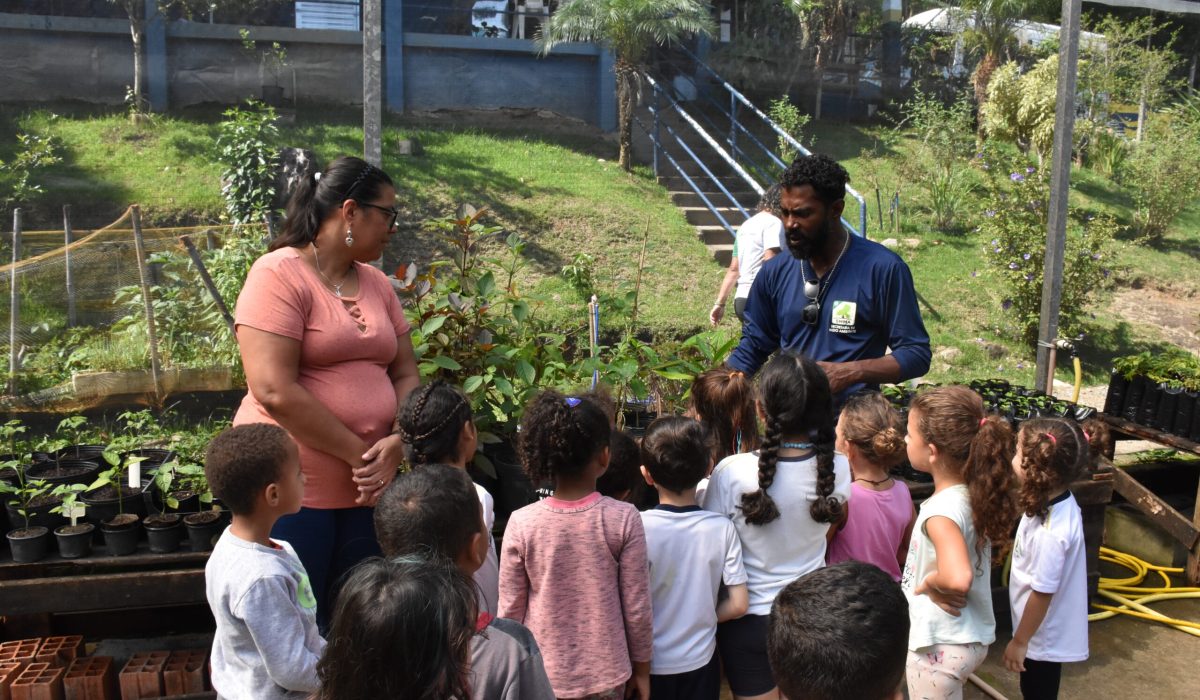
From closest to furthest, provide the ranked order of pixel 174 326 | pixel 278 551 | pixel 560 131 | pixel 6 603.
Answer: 1. pixel 278 551
2. pixel 6 603
3. pixel 174 326
4. pixel 560 131

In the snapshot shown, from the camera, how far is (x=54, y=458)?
14.2ft

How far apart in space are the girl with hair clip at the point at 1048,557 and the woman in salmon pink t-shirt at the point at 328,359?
1.89m

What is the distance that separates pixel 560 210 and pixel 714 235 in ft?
6.52

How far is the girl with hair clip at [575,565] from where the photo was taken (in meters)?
2.48

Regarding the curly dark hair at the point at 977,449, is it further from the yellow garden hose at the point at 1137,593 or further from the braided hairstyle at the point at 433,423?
the yellow garden hose at the point at 1137,593

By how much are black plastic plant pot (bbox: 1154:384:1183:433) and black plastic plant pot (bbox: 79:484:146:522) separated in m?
5.09

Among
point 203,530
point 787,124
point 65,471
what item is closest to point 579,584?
point 203,530

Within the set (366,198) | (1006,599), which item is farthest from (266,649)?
(1006,599)

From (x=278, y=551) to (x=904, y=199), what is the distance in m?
12.8

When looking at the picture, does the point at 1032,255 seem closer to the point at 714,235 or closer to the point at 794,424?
the point at 714,235

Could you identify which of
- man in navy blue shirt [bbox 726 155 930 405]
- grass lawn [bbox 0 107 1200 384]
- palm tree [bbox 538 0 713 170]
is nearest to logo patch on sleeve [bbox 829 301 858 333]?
man in navy blue shirt [bbox 726 155 930 405]

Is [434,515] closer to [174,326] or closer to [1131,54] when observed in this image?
[174,326]

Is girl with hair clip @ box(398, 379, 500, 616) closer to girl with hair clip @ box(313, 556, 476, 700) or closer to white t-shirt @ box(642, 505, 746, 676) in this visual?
white t-shirt @ box(642, 505, 746, 676)

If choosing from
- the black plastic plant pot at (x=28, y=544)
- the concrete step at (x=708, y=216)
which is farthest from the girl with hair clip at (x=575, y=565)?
the concrete step at (x=708, y=216)
